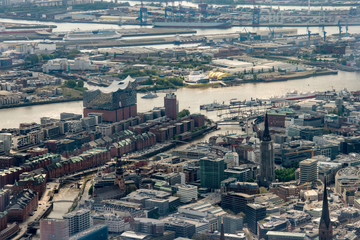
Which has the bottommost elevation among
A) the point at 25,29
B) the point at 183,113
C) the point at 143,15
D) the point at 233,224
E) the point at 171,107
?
the point at 233,224

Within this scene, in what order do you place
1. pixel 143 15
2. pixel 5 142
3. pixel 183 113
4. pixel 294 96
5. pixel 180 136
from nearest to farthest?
pixel 5 142
pixel 180 136
pixel 183 113
pixel 294 96
pixel 143 15

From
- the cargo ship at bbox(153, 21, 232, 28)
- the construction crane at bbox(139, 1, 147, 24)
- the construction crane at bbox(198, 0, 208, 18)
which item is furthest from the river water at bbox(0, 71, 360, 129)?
the construction crane at bbox(198, 0, 208, 18)

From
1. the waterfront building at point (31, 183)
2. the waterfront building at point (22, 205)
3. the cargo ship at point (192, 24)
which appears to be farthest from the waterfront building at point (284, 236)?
the cargo ship at point (192, 24)

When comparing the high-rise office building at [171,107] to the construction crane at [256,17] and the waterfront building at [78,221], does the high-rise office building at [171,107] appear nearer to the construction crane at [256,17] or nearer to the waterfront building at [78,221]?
the waterfront building at [78,221]

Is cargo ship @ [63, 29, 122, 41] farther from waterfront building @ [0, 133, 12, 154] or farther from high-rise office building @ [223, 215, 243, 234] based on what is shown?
high-rise office building @ [223, 215, 243, 234]

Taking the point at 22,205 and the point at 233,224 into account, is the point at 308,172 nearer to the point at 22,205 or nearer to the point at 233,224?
the point at 233,224

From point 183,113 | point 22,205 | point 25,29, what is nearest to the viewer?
point 22,205

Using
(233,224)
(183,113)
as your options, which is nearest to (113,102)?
(183,113)
